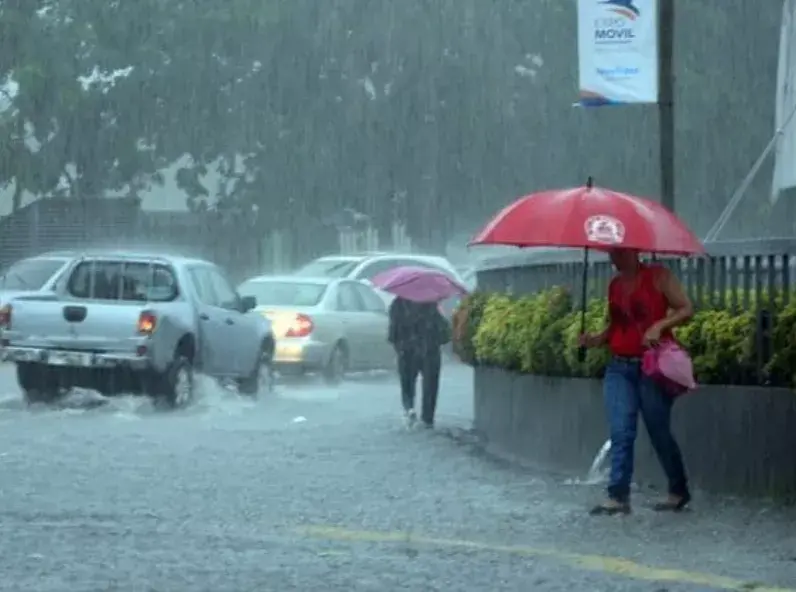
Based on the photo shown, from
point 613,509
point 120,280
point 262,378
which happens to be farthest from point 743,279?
point 262,378

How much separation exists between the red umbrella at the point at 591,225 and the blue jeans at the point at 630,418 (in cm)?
77

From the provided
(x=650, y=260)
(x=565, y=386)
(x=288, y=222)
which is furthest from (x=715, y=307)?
(x=288, y=222)

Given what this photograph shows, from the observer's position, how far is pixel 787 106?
26.3 m

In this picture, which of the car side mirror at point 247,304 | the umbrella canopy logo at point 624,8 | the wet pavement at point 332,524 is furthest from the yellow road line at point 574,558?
the car side mirror at point 247,304

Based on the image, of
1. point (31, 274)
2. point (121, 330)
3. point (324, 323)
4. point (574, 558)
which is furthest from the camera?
point (31, 274)

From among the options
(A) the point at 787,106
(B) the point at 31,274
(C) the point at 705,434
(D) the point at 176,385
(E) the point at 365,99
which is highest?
(E) the point at 365,99

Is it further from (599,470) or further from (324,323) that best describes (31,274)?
(599,470)

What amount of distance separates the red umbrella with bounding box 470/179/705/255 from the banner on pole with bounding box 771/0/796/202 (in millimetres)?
13056

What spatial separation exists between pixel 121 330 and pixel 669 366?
33.4ft

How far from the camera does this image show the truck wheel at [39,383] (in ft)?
71.9

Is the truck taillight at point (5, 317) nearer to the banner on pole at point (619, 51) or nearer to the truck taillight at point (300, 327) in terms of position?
the truck taillight at point (300, 327)

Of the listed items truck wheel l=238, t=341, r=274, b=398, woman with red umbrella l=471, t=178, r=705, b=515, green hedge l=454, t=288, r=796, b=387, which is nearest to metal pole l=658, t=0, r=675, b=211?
green hedge l=454, t=288, r=796, b=387

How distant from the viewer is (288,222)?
5147cm

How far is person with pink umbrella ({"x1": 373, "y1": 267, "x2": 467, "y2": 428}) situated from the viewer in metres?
20.3
